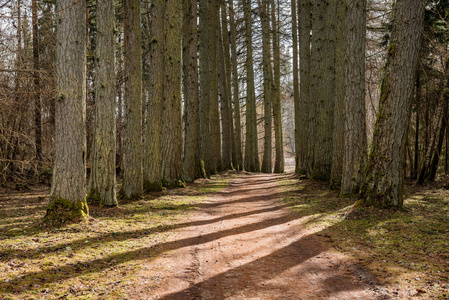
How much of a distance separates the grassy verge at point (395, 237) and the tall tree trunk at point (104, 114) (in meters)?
4.94

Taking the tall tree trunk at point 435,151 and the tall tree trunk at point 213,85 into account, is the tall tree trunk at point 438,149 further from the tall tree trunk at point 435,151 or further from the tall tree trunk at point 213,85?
the tall tree trunk at point 213,85

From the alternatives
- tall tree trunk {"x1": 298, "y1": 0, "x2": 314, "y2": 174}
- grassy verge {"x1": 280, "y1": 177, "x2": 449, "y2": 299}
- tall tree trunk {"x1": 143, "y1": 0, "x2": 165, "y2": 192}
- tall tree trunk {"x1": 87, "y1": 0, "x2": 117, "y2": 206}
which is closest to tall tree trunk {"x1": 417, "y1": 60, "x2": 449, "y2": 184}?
grassy verge {"x1": 280, "y1": 177, "x2": 449, "y2": 299}

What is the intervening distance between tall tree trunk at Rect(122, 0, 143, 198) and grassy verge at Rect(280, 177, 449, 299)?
4713 millimetres

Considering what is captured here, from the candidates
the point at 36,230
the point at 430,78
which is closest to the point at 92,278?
the point at 36,230

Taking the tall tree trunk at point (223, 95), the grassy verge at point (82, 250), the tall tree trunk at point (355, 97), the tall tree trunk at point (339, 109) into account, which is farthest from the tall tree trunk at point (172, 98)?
the tall tree trunk at point (223, 95)

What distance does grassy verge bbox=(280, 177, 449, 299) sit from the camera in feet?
13.2

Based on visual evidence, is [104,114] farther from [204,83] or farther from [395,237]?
[204,83]

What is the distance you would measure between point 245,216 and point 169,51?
696 centimetres

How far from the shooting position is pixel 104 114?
8023mm

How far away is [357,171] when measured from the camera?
8.78 metres

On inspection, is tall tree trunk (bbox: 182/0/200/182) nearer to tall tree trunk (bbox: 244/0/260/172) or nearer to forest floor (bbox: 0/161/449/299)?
forest floor (bbox: 0/161/449/299)

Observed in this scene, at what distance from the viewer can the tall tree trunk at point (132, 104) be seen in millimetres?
9414

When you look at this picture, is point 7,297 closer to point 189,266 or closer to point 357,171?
point 189,266

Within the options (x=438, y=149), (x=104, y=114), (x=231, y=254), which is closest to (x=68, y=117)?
(x=104, y=114)
